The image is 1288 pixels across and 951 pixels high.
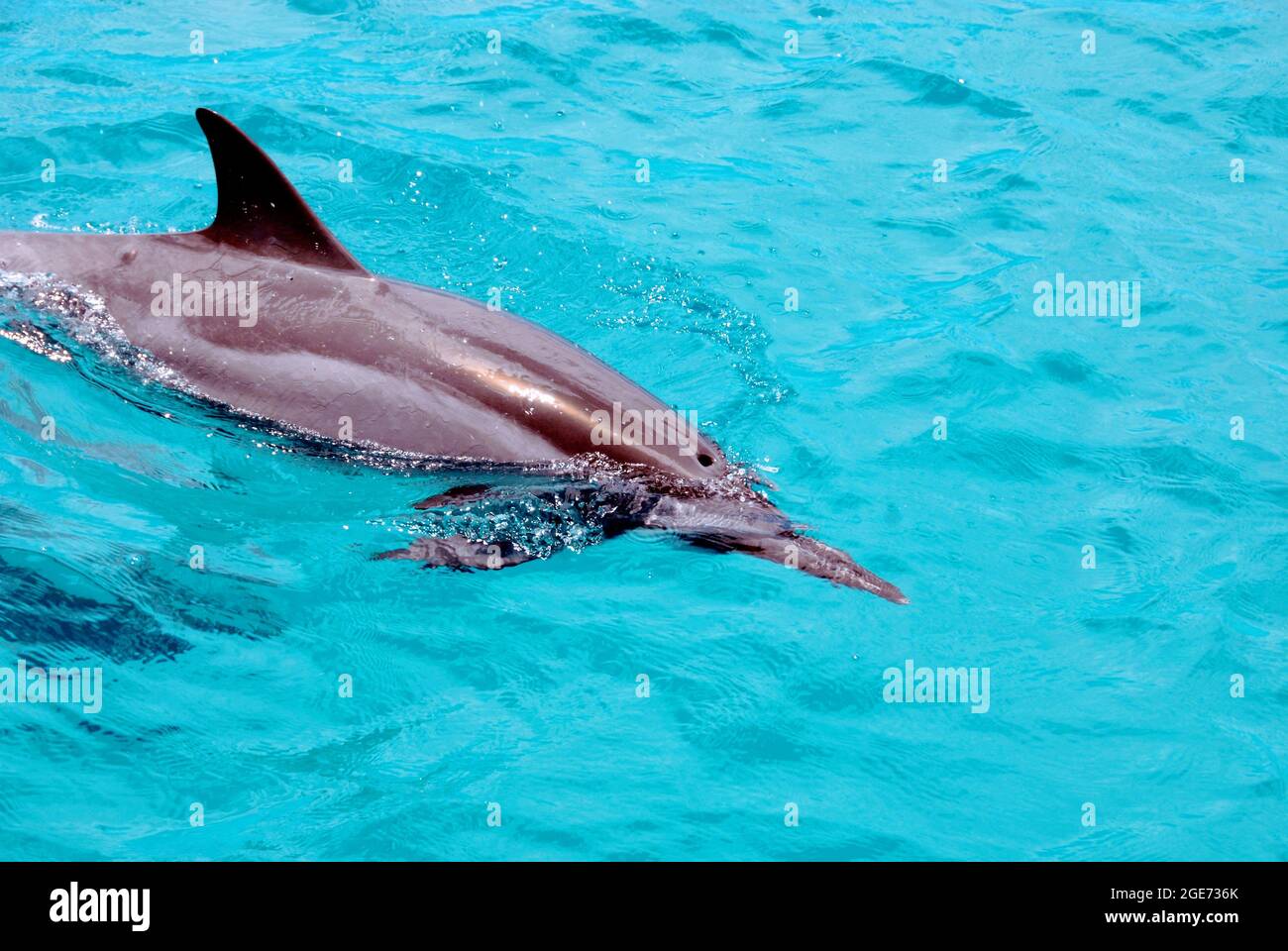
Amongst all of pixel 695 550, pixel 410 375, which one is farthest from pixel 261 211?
pixel 695 550

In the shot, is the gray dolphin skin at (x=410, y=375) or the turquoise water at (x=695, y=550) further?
the gray dolphin skin at (x=410, y=375)

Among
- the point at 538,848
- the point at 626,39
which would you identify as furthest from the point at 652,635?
the point at 626,39

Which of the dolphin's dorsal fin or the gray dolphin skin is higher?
the dolphin's dorsal fin

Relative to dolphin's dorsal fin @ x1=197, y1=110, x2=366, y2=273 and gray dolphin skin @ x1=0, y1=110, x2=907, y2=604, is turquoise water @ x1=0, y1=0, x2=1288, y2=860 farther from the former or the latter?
dolphin's dorsal fin @ x1=197, y1=110, x2=366, y2=273

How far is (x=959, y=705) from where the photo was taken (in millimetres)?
6875

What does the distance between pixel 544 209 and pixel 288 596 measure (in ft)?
18.9

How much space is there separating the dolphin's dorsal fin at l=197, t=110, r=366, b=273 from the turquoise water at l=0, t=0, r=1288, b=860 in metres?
1.05

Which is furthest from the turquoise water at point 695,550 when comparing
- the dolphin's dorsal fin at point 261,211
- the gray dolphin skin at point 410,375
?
the dolphin's dorsal fin at point 261,211

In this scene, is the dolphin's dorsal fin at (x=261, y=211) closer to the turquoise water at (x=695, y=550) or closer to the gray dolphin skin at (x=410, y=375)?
the gray dolphin skin at (x=410, y=375)

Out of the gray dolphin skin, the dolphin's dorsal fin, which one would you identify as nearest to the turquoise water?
the gray dolphin skin

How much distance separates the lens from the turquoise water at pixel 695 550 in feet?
20.3

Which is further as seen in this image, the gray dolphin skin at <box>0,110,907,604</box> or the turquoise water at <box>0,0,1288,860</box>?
the gray dolphin skin at <box>0,110,907,604</box>

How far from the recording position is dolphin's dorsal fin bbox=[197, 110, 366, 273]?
734cm

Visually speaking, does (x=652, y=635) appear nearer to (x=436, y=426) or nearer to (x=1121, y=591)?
(x=436, y=426)
